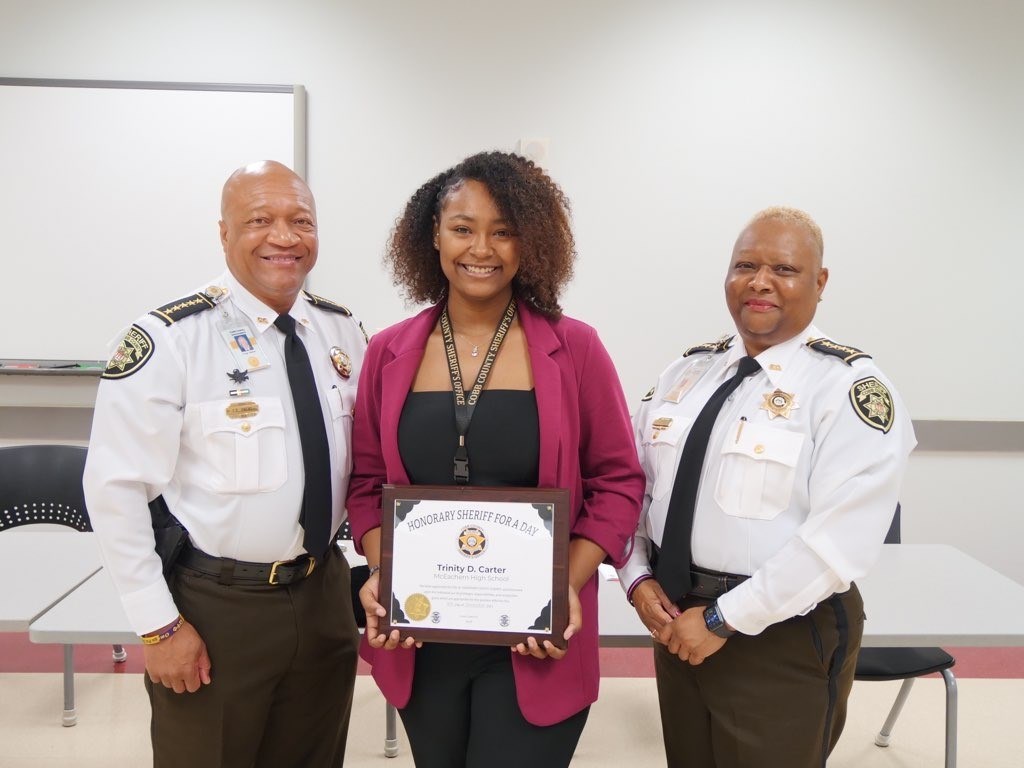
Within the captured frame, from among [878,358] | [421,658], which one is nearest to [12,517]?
[421,658]

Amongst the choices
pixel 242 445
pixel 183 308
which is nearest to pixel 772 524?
pixel 242 445

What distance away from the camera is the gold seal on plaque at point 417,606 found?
1.41m

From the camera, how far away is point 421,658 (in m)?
1.50

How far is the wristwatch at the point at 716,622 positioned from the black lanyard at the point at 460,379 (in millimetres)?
570

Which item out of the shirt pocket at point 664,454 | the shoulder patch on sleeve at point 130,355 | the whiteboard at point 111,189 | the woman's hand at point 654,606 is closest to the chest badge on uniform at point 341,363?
the shoulder patch on sleeve at point 130,355

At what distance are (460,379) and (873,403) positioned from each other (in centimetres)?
82

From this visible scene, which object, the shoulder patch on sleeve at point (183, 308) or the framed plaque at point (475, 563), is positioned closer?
the framed plaque at point (475, 563)

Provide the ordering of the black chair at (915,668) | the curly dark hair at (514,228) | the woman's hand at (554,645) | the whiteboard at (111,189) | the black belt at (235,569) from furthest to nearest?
the whiteboard at (111,189)
the black chair at (915,668)
the black belt at (235,569)
the curly dark hair at (514,228)
the woman's hand at (554,645)

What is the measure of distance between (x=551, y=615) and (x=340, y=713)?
0.77 metres

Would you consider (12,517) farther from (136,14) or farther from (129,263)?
(136,14)

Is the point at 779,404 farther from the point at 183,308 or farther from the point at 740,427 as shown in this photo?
the point at 183,308

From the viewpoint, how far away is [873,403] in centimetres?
148

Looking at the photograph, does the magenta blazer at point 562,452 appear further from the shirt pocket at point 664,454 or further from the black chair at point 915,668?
the black chair at point 915,668

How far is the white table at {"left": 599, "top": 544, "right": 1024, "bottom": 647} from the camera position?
191 centimetres
